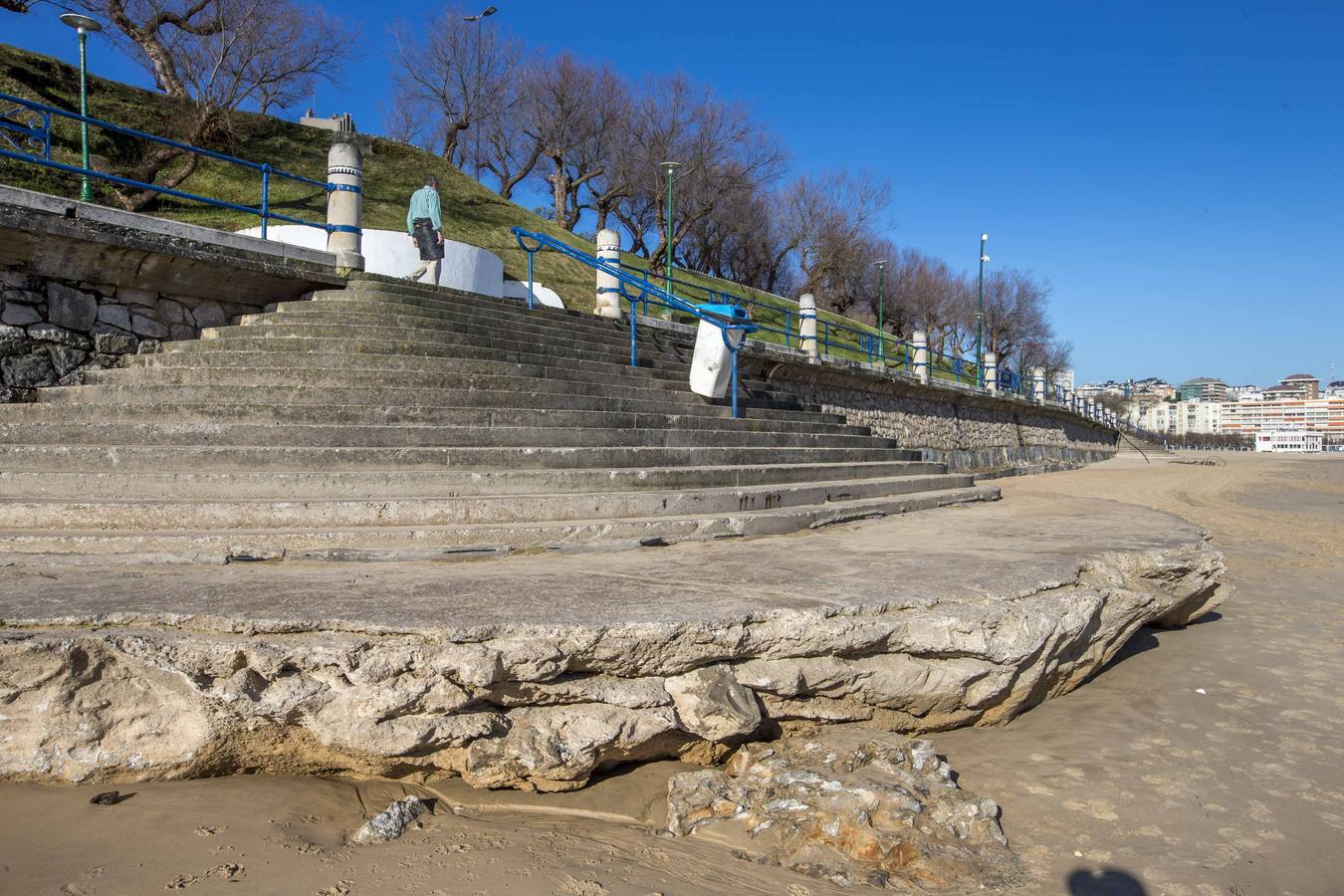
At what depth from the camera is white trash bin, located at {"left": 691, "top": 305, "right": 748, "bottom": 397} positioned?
895cm

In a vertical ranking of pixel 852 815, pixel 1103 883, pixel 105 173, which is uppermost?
pixel 105 173

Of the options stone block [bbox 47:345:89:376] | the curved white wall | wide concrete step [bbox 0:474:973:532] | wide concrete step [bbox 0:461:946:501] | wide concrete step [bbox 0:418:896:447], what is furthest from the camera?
the curved white wall

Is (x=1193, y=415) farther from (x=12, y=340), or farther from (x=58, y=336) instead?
(x=12, y=340)

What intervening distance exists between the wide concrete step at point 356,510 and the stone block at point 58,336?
7.66 ft

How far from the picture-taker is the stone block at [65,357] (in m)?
6.40

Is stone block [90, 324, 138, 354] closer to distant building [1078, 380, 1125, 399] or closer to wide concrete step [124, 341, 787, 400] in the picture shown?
wide concrete step [124, 341, 787, 400]

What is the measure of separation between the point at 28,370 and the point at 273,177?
15697mm

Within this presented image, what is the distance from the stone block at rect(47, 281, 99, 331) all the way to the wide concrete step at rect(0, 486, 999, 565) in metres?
2.94

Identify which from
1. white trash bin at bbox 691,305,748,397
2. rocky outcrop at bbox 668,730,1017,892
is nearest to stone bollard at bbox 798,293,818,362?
white trash bin at bbox 691,305,748,397

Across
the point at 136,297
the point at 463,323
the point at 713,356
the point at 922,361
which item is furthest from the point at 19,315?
the point at 922,361

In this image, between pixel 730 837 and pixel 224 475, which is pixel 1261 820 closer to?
pixel 730 837

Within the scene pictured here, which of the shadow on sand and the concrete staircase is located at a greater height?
the concrete staircase

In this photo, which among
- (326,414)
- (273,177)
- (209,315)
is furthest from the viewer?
(273,177)

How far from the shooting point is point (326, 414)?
19.9 ft
